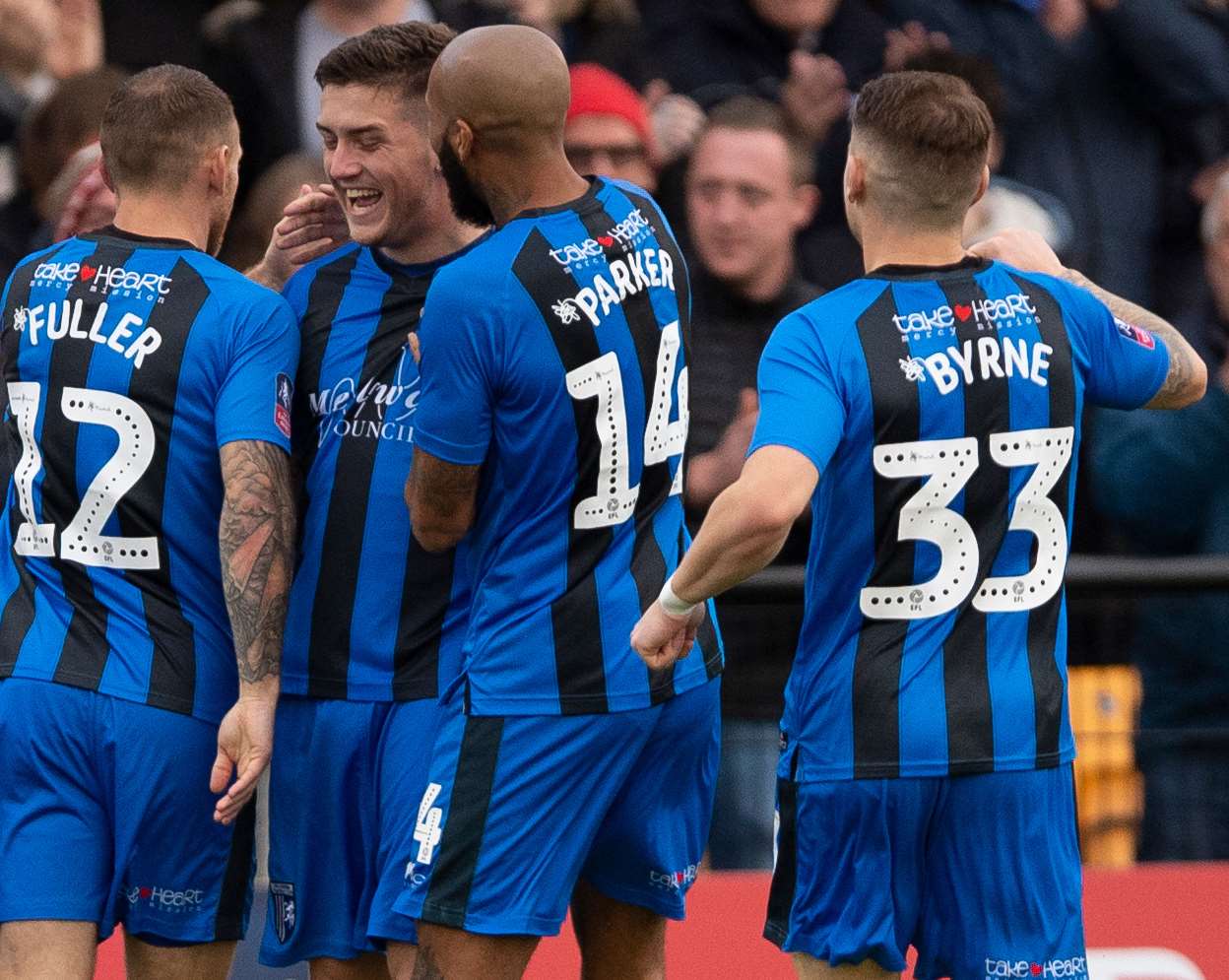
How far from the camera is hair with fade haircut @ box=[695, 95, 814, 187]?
670cm

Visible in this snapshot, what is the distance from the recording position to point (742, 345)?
6492mm

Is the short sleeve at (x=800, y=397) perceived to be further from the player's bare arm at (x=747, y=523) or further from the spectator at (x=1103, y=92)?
the spectator at (x=1103, y=92)

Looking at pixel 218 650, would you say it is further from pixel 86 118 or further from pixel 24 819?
pixel 86 118

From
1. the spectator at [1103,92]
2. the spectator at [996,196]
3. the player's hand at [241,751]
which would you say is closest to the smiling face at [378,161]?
the player's hand at [241,751]

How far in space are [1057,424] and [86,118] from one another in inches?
145

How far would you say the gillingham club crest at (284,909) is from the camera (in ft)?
15.0

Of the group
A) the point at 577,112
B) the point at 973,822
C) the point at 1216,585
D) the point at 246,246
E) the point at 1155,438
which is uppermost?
the point at 577,112

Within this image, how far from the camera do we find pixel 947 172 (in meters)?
4.11

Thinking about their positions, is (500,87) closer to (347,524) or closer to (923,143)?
(923,143)

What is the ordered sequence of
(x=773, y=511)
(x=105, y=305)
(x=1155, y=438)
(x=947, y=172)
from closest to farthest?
(x=773, y=511) → (x=947, y=172) → (x=105, y=305) → (x=1155, y=438)

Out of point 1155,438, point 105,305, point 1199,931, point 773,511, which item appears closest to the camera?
point 773,511

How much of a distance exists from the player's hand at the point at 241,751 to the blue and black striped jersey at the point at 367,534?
19cm

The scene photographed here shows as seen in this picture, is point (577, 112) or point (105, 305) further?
point (577, 112)

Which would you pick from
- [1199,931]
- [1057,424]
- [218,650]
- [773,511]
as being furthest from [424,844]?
[1199,931]
